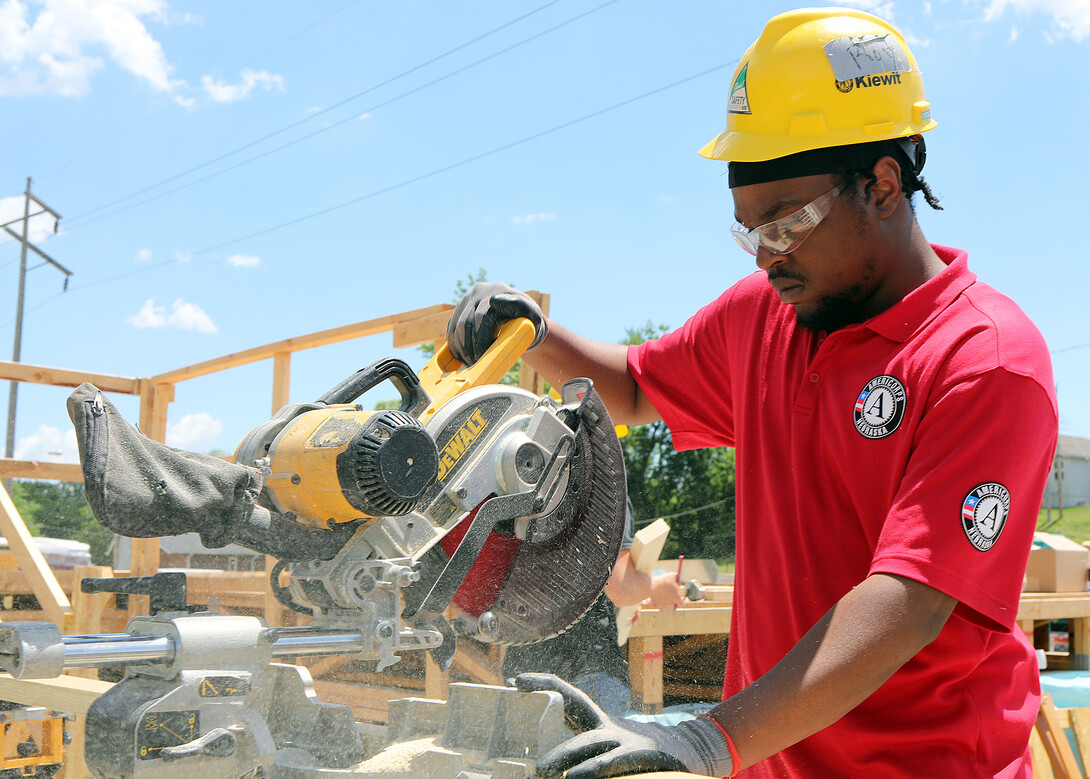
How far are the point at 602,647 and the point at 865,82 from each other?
77.8 inches

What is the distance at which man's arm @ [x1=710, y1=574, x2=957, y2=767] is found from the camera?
126 centimetres

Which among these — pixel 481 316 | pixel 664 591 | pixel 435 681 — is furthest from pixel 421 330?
pixel 481 316

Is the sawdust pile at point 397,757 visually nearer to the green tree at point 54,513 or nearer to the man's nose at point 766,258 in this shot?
the man's nose at point 766,258

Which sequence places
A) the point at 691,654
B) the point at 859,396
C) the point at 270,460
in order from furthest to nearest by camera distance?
the point at 691,654, the point at 859,396, the point at 270,460

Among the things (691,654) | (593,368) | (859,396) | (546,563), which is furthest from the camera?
(691,654)

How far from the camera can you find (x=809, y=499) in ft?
5.32

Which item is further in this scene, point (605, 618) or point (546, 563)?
point (605, 618)

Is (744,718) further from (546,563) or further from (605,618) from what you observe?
(605,618)

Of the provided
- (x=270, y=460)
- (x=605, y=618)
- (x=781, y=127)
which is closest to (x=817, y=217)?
(x=781, y=127)

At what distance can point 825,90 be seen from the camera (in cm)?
156

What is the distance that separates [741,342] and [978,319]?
1.79 feet

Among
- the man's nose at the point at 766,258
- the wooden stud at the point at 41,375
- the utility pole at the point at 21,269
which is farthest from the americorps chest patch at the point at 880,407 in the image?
the utility pole at the point at 21,269

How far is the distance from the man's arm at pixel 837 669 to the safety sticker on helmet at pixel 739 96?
855 mm

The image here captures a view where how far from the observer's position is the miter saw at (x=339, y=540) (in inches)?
43.6
